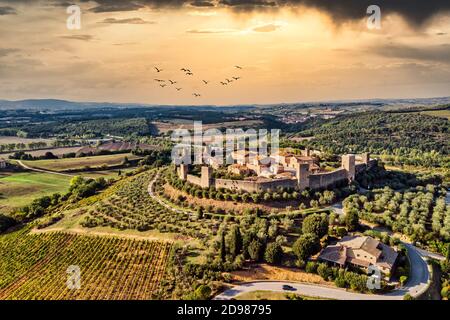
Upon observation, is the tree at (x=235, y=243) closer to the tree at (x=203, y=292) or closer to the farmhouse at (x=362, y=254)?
the tree at (x=203, y=292)

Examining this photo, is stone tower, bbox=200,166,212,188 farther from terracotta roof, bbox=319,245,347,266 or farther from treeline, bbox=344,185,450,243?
terracotta roof, bbox=319,245,347,266

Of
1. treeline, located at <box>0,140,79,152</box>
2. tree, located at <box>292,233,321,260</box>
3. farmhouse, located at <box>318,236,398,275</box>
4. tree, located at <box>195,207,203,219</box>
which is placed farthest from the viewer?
treeline, located at <box>0,140,79,152</box>

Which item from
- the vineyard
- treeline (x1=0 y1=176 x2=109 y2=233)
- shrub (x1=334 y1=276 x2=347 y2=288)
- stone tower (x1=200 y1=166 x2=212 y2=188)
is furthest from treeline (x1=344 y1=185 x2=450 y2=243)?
treeline (x1=0 y1=176 x2=109 y2=233)

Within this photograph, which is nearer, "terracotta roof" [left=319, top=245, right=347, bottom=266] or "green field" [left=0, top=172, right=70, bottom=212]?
"terracotta roof" [left=319, top=245, right=347, bottom=266]

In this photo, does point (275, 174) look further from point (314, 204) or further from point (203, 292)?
point (203, 292)

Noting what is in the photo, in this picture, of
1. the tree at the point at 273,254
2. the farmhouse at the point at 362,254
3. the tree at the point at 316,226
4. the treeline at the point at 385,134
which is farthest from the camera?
the treeline at the point at 385,134

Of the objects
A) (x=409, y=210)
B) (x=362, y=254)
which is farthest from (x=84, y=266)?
(x=409, y=210)

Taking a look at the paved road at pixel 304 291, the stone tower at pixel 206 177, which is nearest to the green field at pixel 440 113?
the stone tower at pixel 206 177
